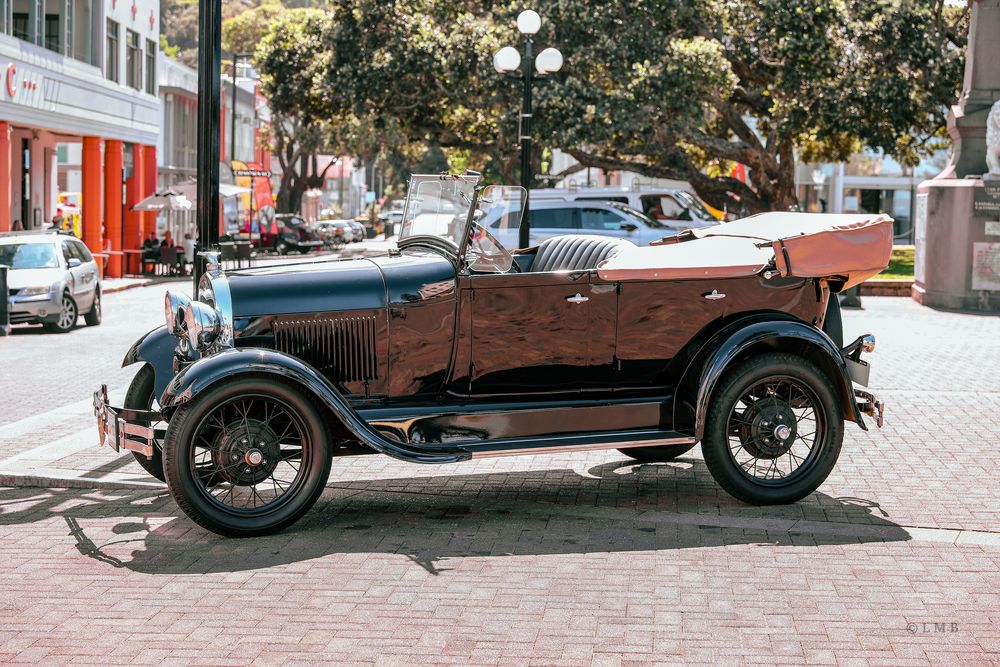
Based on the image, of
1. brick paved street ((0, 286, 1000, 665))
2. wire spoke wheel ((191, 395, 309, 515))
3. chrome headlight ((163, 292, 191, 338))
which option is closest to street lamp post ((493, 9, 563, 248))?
brick paved street ((0, 286, 1000, 665))

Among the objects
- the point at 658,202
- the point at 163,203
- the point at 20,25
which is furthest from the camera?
the point at 163,203

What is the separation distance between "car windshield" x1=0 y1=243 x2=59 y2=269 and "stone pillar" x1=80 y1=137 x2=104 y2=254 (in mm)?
12959

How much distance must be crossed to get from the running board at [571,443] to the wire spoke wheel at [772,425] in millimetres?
349

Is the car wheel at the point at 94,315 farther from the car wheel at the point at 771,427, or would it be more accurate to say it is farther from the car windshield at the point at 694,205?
the car wheel at the point at 771,427

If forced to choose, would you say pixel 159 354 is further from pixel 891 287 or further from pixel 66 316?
pixel 891 287

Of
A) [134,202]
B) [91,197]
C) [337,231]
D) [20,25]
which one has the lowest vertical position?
[337,231]

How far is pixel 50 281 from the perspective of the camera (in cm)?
1920

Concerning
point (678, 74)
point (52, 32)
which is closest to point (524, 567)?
point (678, 74)

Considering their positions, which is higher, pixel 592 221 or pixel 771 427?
pixel 592 221

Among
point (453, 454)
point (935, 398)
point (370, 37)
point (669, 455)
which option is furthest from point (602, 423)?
point (370, 37)

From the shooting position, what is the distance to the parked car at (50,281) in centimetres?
1900

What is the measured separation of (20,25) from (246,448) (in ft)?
83.7

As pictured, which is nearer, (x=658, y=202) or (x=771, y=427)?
(x=771, y=427)

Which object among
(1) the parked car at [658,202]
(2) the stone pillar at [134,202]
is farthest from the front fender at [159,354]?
(2) the stone pillar at [134,202]
